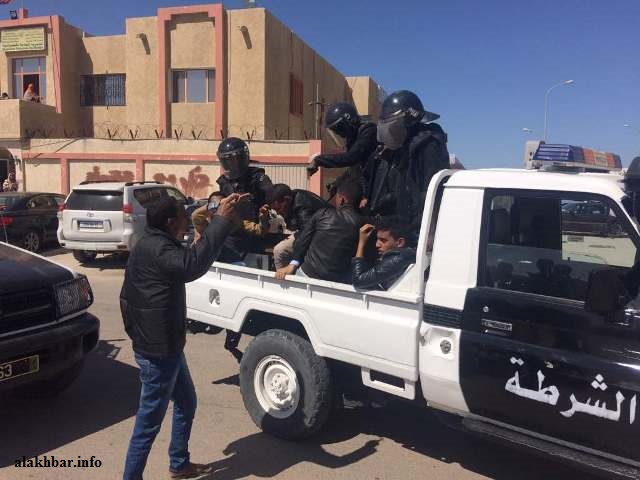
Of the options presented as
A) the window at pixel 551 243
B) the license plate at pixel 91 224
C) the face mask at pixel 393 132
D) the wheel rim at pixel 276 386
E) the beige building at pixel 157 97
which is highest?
the beige building at pixel 157 97

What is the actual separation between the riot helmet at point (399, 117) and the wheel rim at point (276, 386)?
73.2 inches

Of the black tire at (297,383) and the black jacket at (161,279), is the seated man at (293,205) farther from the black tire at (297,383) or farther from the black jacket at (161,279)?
the black jacket at (161,279)

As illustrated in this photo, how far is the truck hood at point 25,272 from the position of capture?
150 inches

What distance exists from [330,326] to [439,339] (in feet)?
2.49

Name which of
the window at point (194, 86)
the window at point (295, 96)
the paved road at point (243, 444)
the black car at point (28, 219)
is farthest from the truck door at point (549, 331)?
the window at point (295, 96)

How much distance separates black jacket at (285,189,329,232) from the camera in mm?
4871

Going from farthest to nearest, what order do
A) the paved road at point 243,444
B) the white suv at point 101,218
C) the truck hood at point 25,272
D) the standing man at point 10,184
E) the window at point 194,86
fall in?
the window at point 194,86 < the standing man at point 10,184 < the white suv at point 101,218 < the truck hood at point 25,272 < the paved road at point 243,444

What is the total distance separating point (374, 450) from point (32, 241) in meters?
12.1

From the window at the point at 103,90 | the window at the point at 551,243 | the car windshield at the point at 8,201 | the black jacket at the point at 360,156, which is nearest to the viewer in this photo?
the window at the point at 551,243

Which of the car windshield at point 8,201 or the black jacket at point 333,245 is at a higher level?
the black jacket at point 333,245

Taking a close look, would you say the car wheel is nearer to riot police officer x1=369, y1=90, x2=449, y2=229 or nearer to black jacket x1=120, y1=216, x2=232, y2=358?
riot police officer x1=369, y1=90, x2=449, y2=229

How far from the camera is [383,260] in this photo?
11.1 feet

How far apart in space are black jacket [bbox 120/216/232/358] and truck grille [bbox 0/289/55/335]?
1168 mm

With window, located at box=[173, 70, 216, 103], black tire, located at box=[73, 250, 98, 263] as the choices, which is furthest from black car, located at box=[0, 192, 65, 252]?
window, located at box=[173, 70, 216, 103]
